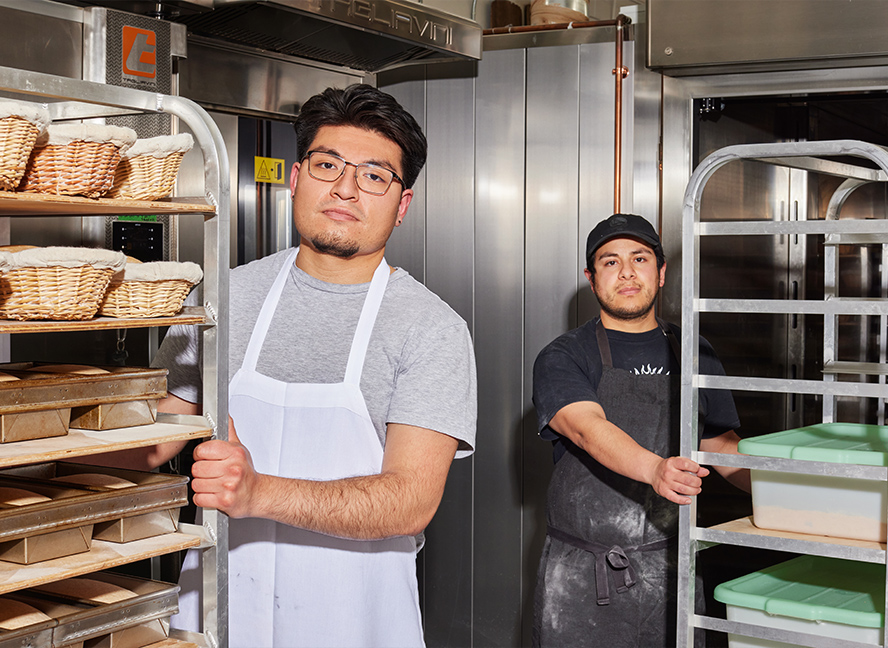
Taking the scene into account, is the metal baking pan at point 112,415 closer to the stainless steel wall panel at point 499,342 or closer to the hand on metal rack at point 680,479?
the hand on metal rack at point 680,479

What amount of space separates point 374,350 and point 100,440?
544 mm

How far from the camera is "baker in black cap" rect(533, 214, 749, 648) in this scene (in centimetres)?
238

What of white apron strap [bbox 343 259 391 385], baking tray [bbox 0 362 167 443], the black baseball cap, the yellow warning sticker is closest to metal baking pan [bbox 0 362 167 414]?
baking tray [bbox 0 362 167 443]

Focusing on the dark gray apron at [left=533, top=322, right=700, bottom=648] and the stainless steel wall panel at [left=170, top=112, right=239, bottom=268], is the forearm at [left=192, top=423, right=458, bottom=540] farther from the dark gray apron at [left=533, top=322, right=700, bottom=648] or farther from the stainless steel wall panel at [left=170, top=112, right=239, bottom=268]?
the stainless steel wall panel at [left=170, top=112, right=239, bottom=268]

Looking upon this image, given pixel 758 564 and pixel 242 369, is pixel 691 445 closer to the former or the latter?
pixel 242 369

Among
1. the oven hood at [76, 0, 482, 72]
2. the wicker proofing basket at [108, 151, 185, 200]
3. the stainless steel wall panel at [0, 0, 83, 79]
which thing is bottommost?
the wicker proofing basket at [108, 151, 185, 200]

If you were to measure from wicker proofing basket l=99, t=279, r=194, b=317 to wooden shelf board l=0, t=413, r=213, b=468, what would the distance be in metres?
0.18

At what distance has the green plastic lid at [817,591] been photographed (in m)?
1.74

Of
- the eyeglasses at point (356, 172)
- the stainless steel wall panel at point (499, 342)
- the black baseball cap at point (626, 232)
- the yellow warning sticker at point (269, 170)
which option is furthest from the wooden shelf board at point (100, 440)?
the stainless steel wall panel at point (499, 342)

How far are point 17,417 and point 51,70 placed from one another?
1.38 metres

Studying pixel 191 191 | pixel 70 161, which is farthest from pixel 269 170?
pixel 70 161

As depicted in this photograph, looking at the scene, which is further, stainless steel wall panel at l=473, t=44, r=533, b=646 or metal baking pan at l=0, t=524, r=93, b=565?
stainless steel wall panel at l=473, t=44, r=533, b=646

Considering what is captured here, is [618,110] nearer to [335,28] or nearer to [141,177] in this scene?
[335,28]

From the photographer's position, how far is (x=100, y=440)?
136cm
